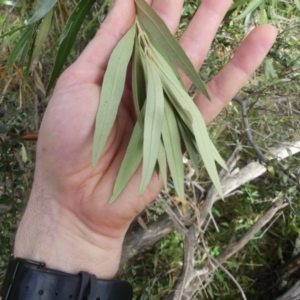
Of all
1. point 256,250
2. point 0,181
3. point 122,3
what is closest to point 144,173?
point 122,3

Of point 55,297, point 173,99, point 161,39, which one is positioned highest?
point 161,39

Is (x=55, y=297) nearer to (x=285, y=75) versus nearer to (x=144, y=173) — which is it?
(x=144, y=173)

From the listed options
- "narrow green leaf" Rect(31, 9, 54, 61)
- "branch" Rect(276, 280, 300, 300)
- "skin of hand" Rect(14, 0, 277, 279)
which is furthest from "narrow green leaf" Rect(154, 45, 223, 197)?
"branch" Rect(276, 280, 300, 300)

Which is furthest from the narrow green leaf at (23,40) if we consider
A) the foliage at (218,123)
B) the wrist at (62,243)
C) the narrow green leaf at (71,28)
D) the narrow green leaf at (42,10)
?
the wrist at (62,243)

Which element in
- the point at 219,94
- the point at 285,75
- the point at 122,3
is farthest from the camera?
the point at 285,75

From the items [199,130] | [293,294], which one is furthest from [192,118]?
[293,294]

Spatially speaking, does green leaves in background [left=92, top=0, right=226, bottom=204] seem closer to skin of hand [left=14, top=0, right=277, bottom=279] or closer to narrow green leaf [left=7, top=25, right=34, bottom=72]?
skin of hand [left=14, top=0, right=277, bottom=279]

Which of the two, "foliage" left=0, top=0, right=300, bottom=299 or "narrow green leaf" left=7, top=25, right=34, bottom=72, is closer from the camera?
"narrow green leaf" left=7, top=25, right=34, bottom=72
